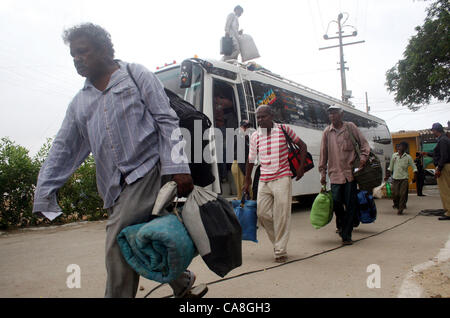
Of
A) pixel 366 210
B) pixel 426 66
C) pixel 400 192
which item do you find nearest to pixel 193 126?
pixel 366 210

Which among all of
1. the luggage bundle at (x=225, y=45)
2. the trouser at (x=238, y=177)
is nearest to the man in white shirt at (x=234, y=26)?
the luggage bundle at (x=225, y=45)

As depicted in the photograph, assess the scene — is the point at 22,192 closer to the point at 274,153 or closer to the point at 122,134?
the point at 274,153

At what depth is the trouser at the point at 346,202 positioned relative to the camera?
520cm

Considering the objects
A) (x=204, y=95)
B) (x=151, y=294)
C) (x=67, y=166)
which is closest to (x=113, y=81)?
(x=67, y=166)

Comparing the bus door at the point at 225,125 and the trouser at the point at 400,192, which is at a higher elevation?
the bus door at the point at 225,125

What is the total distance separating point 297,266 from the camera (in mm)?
4035

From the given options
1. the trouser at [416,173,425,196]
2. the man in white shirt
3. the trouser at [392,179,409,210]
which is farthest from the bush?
the trouser at [416,173,425,196]

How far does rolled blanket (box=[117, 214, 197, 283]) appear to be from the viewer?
185 cm

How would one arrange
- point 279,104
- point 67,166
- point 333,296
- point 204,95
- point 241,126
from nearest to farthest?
1. point 67,166
2. point 333,296
3. point 204,95
4. point 241,126
5. point 279,104

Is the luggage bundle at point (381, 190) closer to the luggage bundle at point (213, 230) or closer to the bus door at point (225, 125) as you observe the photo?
the bus door at point (225, 125)

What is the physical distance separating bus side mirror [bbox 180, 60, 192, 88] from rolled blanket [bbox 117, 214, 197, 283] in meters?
4.68
